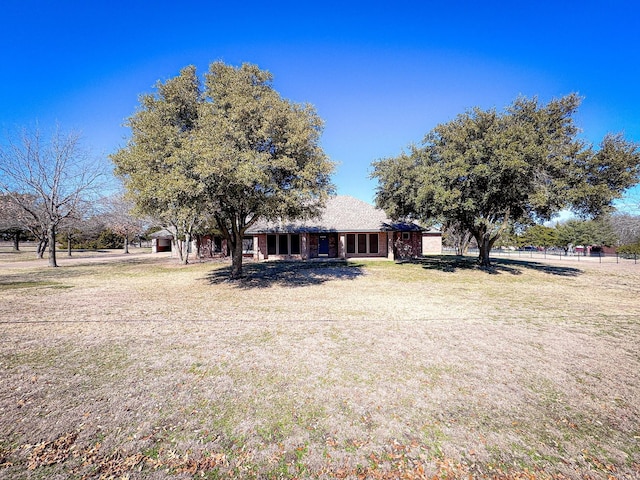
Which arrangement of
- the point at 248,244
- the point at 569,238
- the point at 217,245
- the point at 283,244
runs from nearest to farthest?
1. the point at 283,244
2. the point at 248,244
3. the point at 217,245
4. the point at 569,238

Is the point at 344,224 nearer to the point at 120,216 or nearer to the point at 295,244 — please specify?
the point at 295,244

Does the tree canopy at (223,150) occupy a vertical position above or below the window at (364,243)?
above

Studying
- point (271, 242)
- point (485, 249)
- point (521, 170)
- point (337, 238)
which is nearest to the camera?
point (521, 170)

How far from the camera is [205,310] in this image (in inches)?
344

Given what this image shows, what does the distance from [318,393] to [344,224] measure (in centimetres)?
2364

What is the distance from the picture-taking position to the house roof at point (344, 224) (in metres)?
26.3

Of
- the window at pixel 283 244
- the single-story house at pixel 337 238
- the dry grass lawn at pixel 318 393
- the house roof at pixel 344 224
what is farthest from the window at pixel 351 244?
the dry grass lawn at pixel 318 393

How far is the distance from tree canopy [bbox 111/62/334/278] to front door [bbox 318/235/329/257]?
1487 centimetres

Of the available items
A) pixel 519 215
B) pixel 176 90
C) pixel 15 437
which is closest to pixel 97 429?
pixel 15 437

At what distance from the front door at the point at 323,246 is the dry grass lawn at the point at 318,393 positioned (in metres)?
19.0

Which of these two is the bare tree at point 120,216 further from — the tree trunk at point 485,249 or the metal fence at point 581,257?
the metal fence at point 581,257

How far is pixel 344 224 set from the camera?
89.4 feet

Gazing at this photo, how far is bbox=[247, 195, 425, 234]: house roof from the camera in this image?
2634cm

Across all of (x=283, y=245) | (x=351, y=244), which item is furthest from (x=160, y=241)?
(x=351, y=244)
